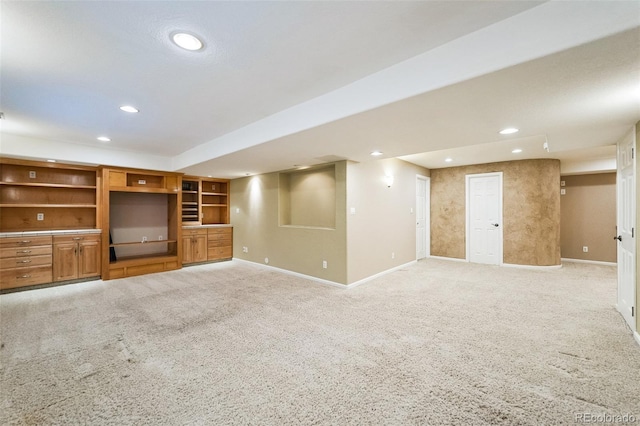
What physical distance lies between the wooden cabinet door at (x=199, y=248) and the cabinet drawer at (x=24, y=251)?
8.11ft

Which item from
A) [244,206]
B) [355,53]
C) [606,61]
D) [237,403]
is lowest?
[237,403]

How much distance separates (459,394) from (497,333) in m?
1.28

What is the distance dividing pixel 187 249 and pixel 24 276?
2584 millimetres

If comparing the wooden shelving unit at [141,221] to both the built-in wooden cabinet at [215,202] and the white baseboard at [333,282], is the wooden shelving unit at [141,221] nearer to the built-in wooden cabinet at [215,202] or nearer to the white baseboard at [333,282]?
the built-in wooden cabinet at [215,202]

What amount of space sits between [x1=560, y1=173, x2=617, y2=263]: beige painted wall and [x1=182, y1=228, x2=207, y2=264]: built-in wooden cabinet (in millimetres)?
8956

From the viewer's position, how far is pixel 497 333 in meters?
2.84

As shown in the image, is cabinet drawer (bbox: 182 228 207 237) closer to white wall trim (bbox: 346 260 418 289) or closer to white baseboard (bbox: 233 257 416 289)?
white baseboard (bbox: 233 257 416 289)

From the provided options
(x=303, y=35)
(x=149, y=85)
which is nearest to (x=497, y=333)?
(x=303, y=35)

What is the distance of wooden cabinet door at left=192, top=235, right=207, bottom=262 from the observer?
254 inches

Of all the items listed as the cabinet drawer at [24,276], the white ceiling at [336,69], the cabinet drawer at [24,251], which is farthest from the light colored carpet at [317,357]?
the white ceiling at [336,69]

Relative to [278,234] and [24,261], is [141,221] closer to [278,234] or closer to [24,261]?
[24,261]

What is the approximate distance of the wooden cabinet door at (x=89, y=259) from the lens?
4949mm

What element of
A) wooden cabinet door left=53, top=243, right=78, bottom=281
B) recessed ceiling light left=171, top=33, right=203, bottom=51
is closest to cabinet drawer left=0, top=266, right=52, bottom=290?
wooden cabinet door left=53, top=243, right=78, bottom=281

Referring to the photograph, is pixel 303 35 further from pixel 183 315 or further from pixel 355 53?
pixel 183 315
